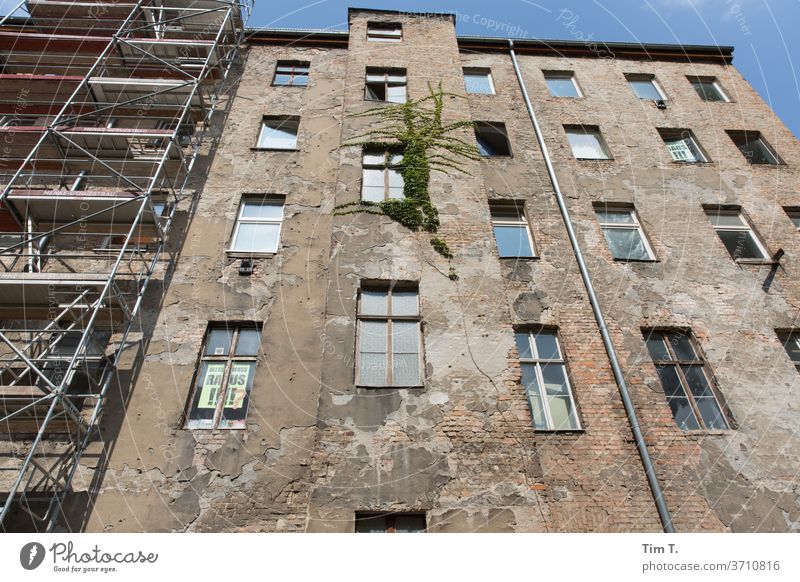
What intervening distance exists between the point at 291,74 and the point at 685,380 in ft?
44.8

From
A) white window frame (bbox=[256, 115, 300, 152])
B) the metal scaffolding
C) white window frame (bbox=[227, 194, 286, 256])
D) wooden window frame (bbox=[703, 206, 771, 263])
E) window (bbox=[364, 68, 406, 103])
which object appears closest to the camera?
the metal scaffolding

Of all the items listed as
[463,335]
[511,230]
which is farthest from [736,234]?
[463,335]

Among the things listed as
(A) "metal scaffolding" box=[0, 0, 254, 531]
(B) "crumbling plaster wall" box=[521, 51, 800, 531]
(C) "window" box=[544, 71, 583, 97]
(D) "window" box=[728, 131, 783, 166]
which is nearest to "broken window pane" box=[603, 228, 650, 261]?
(B) "crumbling plaster wall" box=[521, 51, 800, 531]

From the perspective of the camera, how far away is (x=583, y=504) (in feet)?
23.9

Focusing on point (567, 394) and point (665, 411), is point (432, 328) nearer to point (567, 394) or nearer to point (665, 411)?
point (567, 394)

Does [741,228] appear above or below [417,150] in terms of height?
below

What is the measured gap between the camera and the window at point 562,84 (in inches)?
611

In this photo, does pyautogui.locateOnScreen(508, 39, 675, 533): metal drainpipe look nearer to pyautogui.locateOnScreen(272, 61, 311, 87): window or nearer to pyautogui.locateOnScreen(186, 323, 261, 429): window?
pyautogui.locateOnScreen(186, 323, 261, 429): window

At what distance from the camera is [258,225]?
10891 mm

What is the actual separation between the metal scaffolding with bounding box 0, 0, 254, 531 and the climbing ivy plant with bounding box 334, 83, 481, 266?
169 inches

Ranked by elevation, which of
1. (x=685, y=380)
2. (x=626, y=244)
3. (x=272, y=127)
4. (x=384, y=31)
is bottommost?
(x=685, y=380)

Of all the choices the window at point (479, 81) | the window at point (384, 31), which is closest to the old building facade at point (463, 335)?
the window at point (479, 81)

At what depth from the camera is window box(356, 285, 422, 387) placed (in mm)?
7836

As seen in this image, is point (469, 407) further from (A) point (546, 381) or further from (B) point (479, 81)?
(B) point (479, 81)
